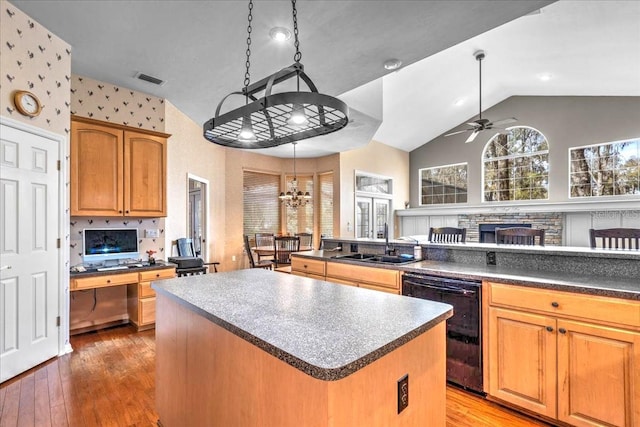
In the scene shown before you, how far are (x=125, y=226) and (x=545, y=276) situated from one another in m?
4.25

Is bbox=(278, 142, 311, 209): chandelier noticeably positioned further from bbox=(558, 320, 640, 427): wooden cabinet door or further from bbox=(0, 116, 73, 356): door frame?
bbox=(558, 320, 640, 427): wooden cabinet door

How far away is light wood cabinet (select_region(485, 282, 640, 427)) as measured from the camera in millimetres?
1619

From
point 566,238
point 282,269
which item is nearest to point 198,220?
point 282,269

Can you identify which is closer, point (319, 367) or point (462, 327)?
point (319, 367)

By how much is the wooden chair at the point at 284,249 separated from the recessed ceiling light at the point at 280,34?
386cm

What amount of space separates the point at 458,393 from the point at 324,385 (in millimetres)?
1932

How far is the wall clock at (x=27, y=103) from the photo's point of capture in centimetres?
250

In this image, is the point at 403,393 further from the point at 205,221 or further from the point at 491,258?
the point at 205,221

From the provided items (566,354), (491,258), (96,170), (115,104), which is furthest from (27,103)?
(566,354)

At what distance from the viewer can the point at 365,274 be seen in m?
2.87

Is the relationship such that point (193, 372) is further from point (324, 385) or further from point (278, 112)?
point (278, 112)

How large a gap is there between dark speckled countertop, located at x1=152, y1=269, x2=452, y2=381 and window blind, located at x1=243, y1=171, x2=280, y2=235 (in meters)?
4.99

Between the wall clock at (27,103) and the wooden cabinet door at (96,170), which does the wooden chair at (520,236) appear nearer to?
the wooden cabinet door at (96,170)

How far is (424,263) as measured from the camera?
2760mm
